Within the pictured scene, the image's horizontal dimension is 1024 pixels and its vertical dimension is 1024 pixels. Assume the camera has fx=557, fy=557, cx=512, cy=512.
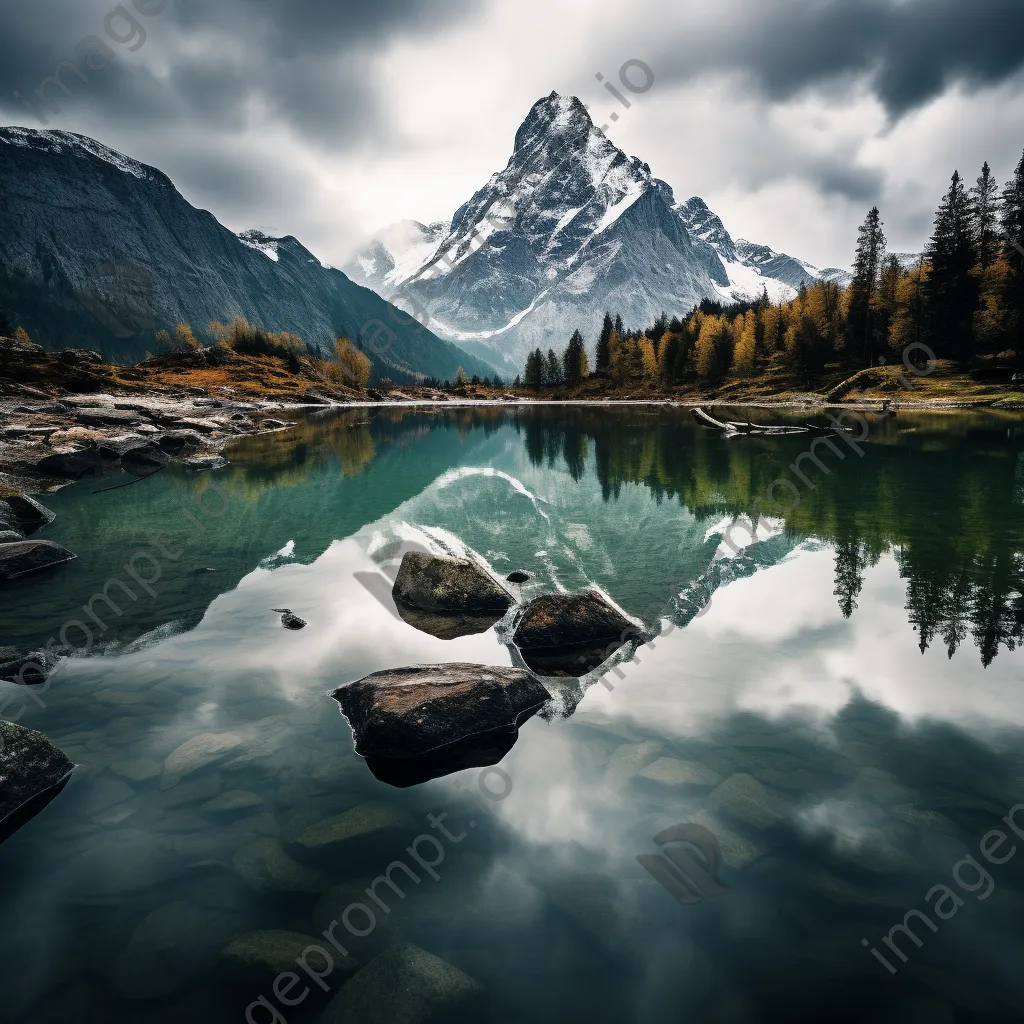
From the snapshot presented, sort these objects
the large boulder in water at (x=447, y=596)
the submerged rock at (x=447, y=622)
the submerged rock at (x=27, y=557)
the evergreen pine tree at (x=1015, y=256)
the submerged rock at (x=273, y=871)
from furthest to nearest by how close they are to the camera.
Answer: the evergreen pine tree at (x=1015, y=256)
the submerged rock at (x=27, y=557)
the large boulder in water at (x=447, y=596)
the submerged rock at (x=447, y=622)
the submerged rock at (x=273, y=871)

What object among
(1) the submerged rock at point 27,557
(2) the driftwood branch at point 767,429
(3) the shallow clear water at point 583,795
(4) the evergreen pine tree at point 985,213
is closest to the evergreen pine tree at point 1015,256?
(4) the evergreen pine tree at point 985,213

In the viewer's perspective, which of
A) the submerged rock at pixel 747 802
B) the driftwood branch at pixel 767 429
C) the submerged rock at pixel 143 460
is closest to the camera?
the submerged rock at pixel 747 802

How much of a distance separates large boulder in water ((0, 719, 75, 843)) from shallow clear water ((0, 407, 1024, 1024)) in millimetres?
322

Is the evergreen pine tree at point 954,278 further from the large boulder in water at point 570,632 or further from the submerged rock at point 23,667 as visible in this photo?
the submerged rock at point 23,667

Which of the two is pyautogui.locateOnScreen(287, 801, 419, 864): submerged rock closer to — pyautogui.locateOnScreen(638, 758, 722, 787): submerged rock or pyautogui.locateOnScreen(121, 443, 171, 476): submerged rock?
pyautogui.locateOnScreen(638, 758, 722, 787): submerged rock

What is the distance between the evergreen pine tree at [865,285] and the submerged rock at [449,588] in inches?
5522

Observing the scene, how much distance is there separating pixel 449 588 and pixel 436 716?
6.80 meters

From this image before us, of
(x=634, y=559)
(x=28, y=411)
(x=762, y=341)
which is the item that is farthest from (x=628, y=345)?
(x=634, y=559)

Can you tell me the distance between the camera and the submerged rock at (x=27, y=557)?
19.2m

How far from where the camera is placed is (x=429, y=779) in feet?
31.0

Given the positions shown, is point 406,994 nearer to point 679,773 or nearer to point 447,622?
point 679,773

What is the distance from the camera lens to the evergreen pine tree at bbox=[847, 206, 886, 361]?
126m

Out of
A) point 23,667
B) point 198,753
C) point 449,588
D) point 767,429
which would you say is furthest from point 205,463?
point 767,429

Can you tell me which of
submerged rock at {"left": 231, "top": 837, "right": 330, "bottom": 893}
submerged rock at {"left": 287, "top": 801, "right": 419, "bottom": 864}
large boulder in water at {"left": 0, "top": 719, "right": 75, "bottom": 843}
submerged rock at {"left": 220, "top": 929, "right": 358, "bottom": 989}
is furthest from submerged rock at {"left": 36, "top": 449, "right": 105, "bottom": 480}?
submerged rock at {"left": 220, "top": 929, "right": 358, "bottom": 989}
